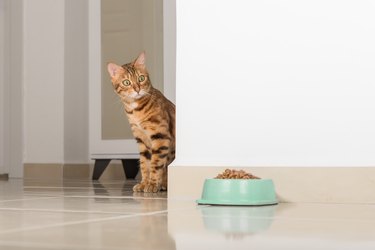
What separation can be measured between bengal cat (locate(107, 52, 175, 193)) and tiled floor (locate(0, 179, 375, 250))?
1.89 feet

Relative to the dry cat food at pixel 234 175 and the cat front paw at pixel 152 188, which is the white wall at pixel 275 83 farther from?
the cat front paw at pixel 152 188

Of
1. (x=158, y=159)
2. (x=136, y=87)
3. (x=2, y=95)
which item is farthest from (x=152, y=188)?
(x=2, y=95)

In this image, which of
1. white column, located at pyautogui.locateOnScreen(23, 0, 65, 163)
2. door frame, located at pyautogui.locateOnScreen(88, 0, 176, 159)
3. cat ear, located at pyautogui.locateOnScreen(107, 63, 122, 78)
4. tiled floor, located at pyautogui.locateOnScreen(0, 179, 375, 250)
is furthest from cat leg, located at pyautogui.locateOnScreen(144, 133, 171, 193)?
white column, located at pyautogui.locateOnScreen(23, 0, 65, 163)

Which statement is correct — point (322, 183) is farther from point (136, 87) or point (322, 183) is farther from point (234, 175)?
point (136, 87)

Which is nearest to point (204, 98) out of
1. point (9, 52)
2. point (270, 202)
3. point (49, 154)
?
point (270, 202)

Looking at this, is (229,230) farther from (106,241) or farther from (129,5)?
(129,5)

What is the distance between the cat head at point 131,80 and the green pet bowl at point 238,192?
2.49ft

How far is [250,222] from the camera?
1079 millimetres

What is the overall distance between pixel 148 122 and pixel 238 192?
70 centimetres

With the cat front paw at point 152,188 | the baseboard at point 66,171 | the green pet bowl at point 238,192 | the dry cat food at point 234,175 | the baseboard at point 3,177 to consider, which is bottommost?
the baseboard at point 3,177

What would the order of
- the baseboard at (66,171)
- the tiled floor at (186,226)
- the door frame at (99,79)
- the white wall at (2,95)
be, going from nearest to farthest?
the tiled floor at (186,226), the door frame at (99,79), the baseboard at (66,171), the white wall at (2,95)

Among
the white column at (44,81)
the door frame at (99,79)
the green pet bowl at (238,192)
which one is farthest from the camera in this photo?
the white column at (44,81)

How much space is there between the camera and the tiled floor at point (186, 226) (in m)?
0.79

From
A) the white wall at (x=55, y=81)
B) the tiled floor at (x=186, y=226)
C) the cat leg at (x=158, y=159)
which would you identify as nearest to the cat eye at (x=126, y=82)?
the cat leg at (x=158, y=159)
